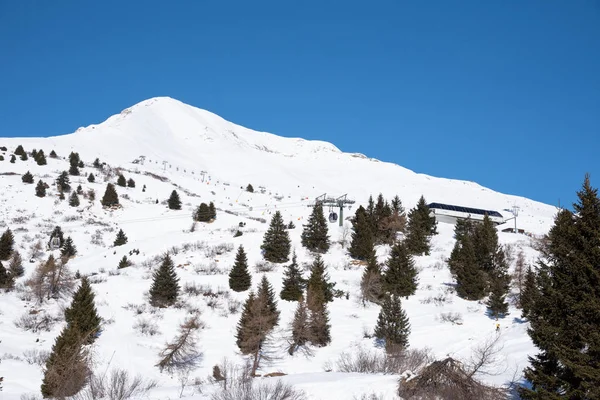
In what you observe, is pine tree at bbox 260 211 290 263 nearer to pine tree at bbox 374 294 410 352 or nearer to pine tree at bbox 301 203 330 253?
pine tree at bbox 301 203 330 253

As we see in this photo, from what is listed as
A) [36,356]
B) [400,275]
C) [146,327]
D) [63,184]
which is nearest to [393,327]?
[400,275]

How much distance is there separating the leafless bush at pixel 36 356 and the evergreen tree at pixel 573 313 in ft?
86.8

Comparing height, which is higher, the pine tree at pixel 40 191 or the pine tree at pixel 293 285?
the pine tree at pixel 40 191

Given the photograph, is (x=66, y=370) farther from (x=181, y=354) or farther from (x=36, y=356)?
(x=36, y=356)

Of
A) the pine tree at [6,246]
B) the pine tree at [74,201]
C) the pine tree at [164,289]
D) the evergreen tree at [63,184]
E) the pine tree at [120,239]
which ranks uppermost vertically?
the evergreen tree at [63,184]

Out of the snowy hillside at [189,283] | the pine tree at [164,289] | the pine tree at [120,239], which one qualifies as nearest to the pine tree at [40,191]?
the snowy hillside at [189,283]

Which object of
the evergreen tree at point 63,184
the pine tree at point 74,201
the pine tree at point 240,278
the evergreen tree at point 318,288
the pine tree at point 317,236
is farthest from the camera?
the evergreen tree at point 63,184

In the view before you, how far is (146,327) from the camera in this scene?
33250 millimetres

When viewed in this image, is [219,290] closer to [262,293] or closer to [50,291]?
[262,293]

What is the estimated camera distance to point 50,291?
3688 centimetres

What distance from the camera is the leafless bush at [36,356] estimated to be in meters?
27.0

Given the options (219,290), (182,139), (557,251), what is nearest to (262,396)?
(557,251)

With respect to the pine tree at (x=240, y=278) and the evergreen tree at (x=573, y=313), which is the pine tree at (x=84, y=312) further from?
the evergreen tree at (x=573, y=313)

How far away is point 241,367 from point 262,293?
5580mm
